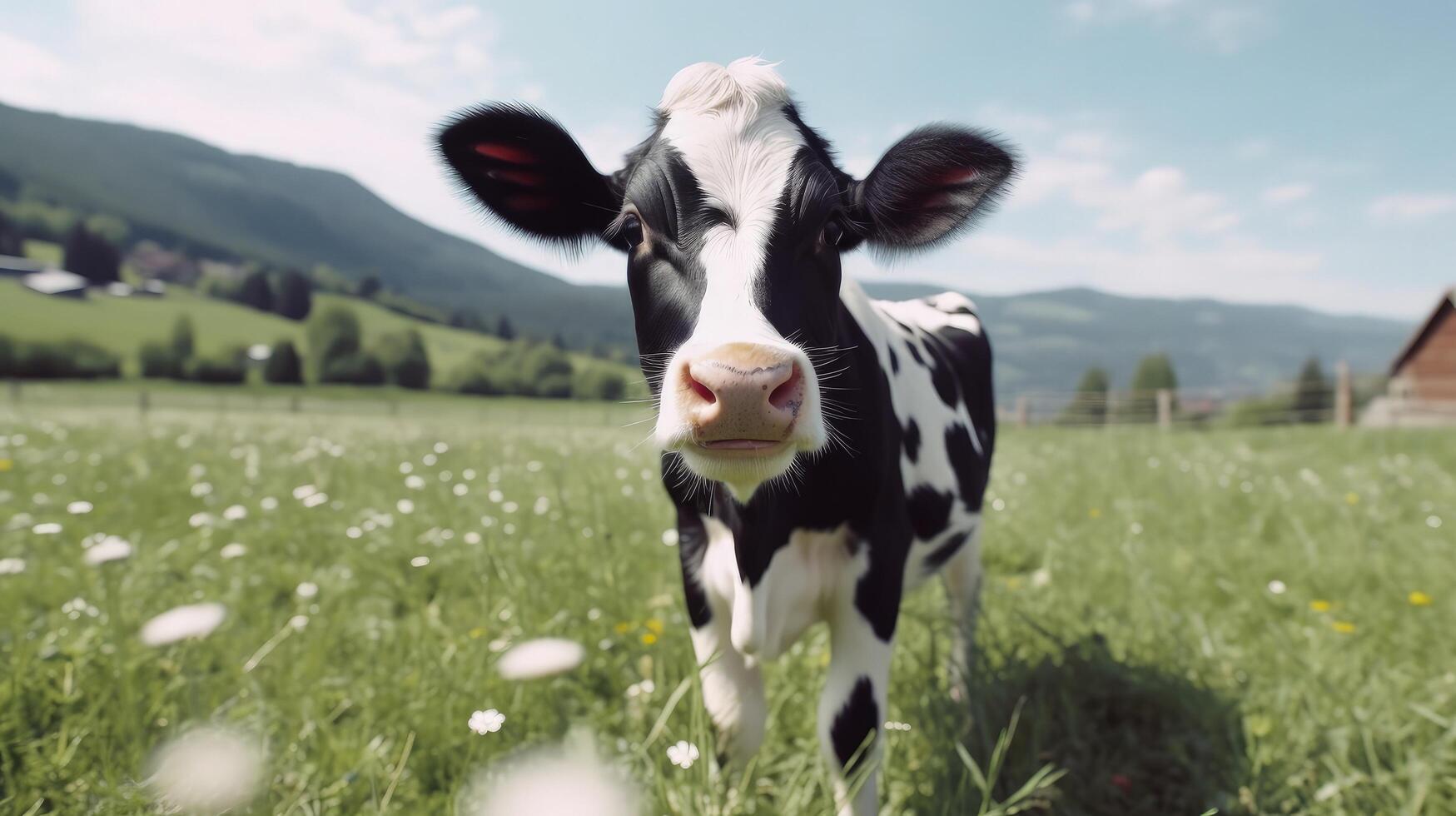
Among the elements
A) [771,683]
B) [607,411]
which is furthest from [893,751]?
[607,411]

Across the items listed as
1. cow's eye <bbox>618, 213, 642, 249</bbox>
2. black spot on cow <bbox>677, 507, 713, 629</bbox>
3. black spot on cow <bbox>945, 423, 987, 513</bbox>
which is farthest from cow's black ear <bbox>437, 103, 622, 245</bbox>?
black spot on cow <bbox>945, 423, 987, 513</bbox>

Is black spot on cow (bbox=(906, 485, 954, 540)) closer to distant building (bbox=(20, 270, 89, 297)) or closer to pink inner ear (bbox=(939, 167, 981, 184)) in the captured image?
pink inner ear (bbox=(939, 167, 981, 184))

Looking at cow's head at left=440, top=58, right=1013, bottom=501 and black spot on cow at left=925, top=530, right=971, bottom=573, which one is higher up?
cow's head at left=440, top=58, right=1013, bottom=501

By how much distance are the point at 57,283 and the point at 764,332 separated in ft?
452

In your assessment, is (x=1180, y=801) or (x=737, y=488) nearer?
(x=737, y=488)

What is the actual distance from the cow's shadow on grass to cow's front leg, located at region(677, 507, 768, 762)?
0.57m

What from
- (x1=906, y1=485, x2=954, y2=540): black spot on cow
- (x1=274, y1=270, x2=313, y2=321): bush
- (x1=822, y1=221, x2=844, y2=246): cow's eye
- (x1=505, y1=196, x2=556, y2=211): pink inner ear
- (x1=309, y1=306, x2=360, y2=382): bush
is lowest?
(x1=309, y1=306, x2=360, y2=382): bush

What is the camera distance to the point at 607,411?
37.6 metres

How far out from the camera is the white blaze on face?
1498mm

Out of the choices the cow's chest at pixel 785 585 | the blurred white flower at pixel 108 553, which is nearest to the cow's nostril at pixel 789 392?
the cow's chest at pixel 785 585

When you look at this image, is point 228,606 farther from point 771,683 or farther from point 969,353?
point 969,353

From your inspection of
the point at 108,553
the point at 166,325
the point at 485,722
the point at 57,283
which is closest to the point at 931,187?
the point at 485,722

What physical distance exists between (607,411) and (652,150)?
119 ft

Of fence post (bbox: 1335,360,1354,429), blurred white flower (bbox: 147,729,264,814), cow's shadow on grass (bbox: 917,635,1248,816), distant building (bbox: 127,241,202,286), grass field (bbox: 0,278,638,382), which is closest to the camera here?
blurred white flower (bbox: 147,729,264,814)
